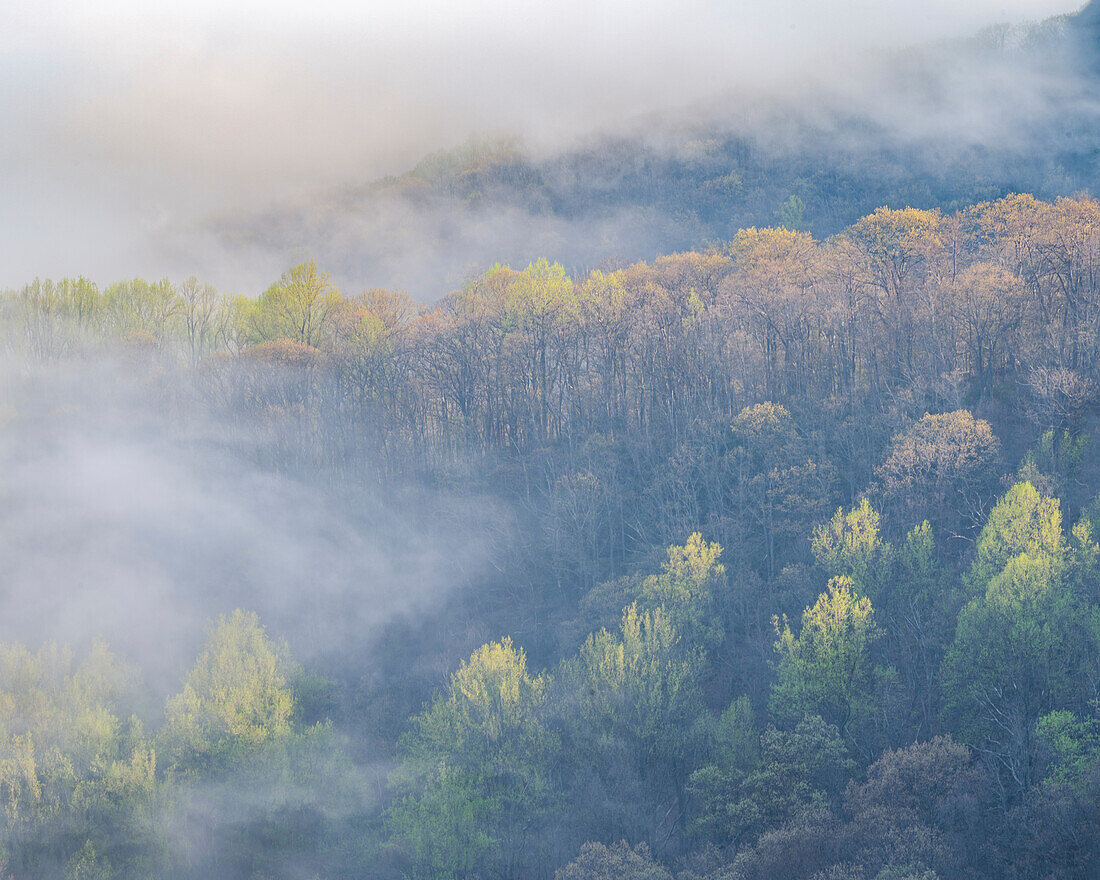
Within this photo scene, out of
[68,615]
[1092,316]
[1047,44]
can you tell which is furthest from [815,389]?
[1047,44]

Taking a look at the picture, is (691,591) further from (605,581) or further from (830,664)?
(605,581)

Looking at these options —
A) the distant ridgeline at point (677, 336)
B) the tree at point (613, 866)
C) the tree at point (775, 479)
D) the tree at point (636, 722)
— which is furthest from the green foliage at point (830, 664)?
the distant ridgeline at point (677, 336)

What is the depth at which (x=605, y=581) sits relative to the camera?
241 feet

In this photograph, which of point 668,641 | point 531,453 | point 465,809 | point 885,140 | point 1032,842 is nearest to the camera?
point 1032,842

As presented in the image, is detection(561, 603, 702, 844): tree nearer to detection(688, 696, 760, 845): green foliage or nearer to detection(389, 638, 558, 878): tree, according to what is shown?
detection(688, 696, 760, 845): green foliage

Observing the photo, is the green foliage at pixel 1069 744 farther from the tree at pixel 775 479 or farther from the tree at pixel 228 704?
the tree at pixel 228 704

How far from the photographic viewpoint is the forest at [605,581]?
49.0m

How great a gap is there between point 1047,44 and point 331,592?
161965mm

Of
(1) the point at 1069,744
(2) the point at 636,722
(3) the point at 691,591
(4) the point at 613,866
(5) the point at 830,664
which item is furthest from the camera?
(3) the point at 691,591

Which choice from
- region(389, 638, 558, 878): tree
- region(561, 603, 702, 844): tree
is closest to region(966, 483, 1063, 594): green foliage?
region(561, 603, 702, 844): tree

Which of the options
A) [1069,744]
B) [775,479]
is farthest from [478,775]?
[1069,744]

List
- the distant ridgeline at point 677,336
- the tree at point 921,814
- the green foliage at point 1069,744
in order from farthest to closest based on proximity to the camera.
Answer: the distant ridgeline at point 677,336 < the green foliage at point 1069,744 < the tree at point 921,814

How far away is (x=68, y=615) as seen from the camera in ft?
256

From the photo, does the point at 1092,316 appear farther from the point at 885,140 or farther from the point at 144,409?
the point at 885,140
